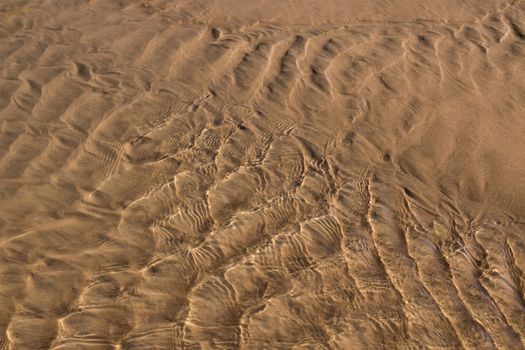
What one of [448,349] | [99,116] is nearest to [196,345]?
[448,349]

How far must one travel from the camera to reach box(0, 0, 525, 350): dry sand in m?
2.75

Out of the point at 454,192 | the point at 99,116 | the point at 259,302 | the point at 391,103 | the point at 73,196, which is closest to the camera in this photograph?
the point at 259,302

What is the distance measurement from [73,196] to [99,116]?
2.45 ft

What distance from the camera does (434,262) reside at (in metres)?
3.07

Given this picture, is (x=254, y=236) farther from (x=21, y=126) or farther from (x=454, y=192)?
(x=21, y=126)

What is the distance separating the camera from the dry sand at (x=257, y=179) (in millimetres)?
2748

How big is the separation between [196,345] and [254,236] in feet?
2.34

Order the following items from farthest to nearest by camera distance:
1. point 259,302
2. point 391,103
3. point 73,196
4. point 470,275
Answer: point 391,103
point 73,196
point 470,275
point 259,302

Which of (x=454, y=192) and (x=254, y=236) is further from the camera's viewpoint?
(x=454, y=192)

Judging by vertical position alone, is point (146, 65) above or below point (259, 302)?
above

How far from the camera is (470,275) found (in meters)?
3.02

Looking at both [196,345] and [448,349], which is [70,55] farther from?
[448,349]

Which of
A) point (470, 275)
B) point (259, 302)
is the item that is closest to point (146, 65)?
point (259, 302)

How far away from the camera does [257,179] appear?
3.45m
